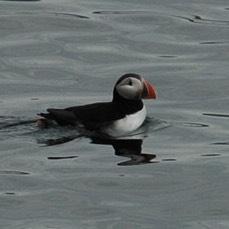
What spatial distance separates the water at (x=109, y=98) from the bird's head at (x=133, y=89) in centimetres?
37

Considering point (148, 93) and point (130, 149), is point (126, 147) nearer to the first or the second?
point (130, 149)

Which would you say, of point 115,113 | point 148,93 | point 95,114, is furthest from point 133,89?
point 95,114

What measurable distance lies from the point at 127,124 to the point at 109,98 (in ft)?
5.72

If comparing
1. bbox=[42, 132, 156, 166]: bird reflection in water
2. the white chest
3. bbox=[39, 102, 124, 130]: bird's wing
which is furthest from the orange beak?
bbox=[42, 132, 156, 166]: bird reflection in water

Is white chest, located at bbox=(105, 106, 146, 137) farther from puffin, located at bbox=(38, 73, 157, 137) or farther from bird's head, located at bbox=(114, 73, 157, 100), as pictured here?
bird's head, located at bbox=(114, 73, 157, 100)

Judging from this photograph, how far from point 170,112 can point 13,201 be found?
424 cm

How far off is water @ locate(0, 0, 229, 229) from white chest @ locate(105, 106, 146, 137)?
18 cm

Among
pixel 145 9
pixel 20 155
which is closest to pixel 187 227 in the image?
pixel 20 155

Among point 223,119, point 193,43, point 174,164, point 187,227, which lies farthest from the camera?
point 193,43

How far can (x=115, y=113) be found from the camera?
1595 centimetres

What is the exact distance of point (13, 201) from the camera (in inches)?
517

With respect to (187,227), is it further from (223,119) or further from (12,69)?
(12,69)

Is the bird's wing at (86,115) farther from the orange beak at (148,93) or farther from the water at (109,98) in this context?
the orange beak at (148,93)

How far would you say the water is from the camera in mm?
13078
